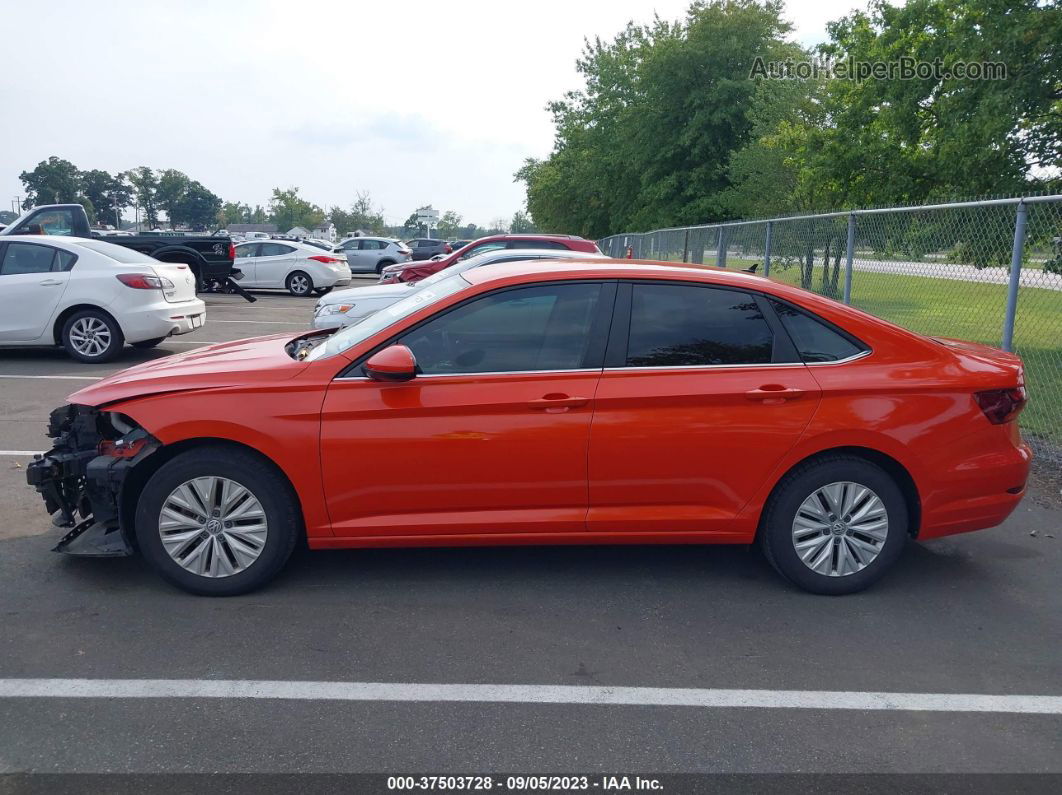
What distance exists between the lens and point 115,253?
11.3 meters

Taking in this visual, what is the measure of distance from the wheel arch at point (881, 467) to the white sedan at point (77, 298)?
8.82 m

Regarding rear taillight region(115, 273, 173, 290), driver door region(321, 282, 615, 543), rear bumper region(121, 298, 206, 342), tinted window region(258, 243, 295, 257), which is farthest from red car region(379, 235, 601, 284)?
driver door region(321, 282, 615, 543)

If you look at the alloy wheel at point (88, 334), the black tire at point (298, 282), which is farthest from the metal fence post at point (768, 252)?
the black tire at point (298, 282)

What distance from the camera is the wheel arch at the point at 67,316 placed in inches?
430

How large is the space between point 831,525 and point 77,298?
378 inches

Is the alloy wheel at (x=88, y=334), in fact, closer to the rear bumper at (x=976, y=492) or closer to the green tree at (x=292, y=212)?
the rear bumper at (x=976, y=492)

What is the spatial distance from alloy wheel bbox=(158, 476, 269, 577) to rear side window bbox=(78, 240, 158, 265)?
25.6 ft

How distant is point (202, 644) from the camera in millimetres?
3924

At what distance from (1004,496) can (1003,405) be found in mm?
477

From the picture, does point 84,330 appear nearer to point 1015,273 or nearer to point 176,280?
point 176,280

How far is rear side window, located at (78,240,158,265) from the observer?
36.4 ft

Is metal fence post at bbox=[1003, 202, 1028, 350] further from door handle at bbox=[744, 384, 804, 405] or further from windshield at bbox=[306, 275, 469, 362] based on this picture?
windshield at bbox=[306, 275, 469, 362]

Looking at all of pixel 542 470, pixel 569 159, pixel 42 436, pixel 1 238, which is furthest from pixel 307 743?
pixel 569 159

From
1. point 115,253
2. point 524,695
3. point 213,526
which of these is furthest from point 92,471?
point 115,253
